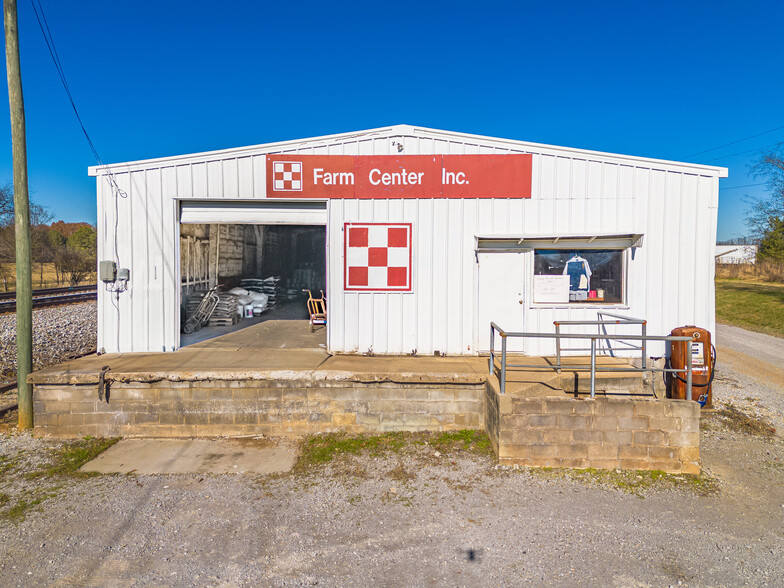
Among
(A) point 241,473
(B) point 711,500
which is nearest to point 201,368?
(A) point 241,473

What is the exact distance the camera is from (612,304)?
24.4 feet

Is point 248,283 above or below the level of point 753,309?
above

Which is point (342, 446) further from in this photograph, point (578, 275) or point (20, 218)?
point (20, 218)

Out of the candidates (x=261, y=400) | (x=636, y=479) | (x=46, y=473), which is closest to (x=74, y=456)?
(x=46, y=473)

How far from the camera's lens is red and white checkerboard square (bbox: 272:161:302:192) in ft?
24.2

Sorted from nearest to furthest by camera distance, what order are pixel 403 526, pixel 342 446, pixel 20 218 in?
pixel 403 526 < pixel 342 446 < pixel 20 218

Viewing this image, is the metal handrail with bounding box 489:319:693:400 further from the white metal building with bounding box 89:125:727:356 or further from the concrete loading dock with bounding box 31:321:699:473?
the white metal building with bounding box 89:125:727:356

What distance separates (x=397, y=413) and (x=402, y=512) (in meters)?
1.88

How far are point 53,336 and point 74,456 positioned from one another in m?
7.50

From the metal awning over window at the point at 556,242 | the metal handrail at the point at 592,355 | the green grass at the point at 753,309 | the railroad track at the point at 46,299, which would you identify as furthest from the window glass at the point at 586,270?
the railroad track at the point at 46,299

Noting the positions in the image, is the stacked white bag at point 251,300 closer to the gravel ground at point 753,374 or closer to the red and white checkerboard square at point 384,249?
the red and white checkerboard square at point 384,249

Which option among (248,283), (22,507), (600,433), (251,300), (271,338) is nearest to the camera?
(22,507)

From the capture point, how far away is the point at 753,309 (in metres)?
20.4

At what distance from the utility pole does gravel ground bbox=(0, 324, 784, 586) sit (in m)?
0.80
